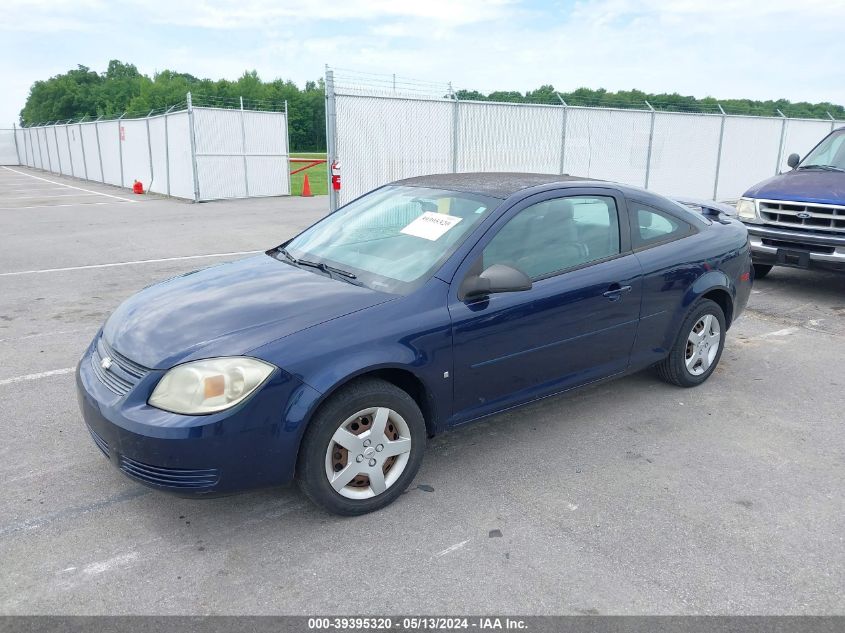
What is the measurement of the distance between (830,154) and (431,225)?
23.1 ft

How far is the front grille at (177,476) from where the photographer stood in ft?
9.07

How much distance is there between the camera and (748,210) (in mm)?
A: 7988

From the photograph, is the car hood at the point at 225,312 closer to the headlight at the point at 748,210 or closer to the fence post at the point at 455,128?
the headlight at the point at 748,210

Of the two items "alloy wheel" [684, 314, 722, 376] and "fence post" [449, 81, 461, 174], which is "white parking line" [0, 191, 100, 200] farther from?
"alloy wheel" [684, 314, 722, 376]

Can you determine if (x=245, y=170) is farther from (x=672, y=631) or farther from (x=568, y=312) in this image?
(x=672, y=631)

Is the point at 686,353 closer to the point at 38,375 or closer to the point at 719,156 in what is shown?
the point at 38,375

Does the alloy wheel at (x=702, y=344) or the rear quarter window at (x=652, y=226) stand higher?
the rear quarter window at (x=652, y=226)

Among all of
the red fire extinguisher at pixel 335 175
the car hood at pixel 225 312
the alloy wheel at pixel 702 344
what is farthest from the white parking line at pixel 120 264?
the alloy wheel at pixel 702 344

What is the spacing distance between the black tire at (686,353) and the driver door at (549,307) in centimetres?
60

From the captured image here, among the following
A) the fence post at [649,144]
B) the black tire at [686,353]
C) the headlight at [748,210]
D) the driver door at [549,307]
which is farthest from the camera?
the fence post at [649,144]

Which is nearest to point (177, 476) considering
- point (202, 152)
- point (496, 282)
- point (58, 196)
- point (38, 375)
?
point (496, 282)

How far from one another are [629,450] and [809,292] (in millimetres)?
5318

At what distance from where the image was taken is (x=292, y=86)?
83500 mm

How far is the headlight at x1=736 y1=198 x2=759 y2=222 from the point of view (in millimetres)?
7934
